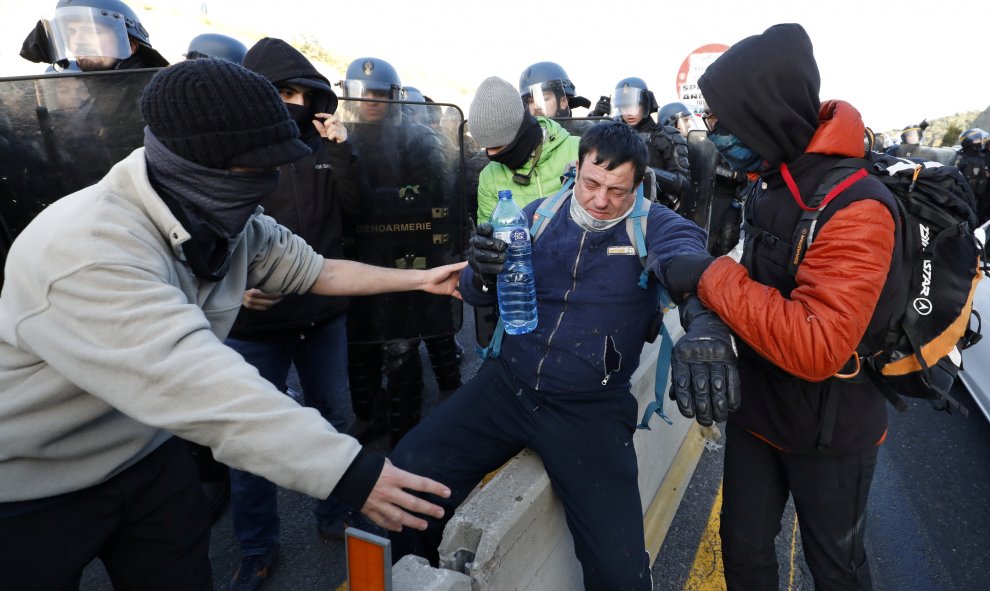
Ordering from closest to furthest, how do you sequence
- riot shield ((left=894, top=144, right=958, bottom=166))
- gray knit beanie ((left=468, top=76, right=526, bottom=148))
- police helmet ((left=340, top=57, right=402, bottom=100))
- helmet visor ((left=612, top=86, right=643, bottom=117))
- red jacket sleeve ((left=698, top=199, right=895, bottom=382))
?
red jacket sleeve ((left=698, top=199, right=895, bottom=382)) → gray knit beanie ((left=468, top=76, right=526, bottom=148)) → police helmet ((left=340, top=57, right=402, bottom=100)) → helmet visor ((left=612, top=86, right=643, bottom=117)) → riot shield ((left=894, top=144, right=958, bottom=166))

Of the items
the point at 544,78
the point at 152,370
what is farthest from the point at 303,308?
the point at 544,78

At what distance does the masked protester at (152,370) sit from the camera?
1233 millimetres

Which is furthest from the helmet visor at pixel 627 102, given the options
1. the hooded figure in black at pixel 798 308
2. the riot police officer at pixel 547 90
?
the hooded figure in black at pixel 798 308

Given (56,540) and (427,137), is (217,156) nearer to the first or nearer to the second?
(56,540)

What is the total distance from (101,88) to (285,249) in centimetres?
160

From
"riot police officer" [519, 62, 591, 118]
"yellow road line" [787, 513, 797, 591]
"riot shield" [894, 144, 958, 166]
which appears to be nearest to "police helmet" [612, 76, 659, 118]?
"riot police officer" [519, 62, 591, 118]

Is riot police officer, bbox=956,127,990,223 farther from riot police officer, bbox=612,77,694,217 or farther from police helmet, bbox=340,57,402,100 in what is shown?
police helmet, bbox=340,57,402,100

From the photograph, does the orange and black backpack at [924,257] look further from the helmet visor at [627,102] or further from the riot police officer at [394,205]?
the helmet visor at [627,102]

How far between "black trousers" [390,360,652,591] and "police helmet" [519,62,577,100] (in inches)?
153

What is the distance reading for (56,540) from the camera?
1457 millimetres

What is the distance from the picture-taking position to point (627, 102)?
20.5 ft

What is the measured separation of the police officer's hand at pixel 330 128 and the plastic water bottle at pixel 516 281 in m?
1.03

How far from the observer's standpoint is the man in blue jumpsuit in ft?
7.25

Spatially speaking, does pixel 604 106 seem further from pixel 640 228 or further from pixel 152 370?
pixel 152 370
